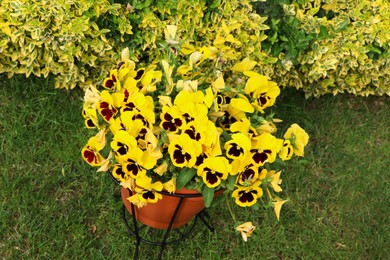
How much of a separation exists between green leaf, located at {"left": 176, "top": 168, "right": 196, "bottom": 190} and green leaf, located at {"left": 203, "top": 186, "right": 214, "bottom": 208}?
8 cm

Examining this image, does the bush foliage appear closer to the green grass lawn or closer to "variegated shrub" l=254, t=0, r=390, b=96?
"variegated shrub" l=254, t=0, r=390, b=96

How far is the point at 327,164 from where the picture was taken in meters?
3.54

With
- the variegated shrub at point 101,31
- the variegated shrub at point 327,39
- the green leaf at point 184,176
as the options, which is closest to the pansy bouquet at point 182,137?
the green leaf at point 184,176

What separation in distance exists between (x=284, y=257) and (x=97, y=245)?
1100mm

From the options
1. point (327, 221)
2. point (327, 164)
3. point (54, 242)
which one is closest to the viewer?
point (54, 242)

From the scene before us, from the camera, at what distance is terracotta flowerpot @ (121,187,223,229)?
227cm

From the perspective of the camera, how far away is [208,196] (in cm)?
205

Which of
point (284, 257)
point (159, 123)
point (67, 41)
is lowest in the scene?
point (284, 257)

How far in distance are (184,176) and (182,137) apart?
21cm

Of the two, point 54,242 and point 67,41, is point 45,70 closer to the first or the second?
point 67,41

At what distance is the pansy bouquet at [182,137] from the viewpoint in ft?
6.40

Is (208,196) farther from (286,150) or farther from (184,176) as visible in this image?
(286,150)

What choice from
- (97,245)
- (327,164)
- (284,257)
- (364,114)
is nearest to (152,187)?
(97,245)

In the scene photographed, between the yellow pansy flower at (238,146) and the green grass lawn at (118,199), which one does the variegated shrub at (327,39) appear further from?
the yellow pansy flower at (238,146)
